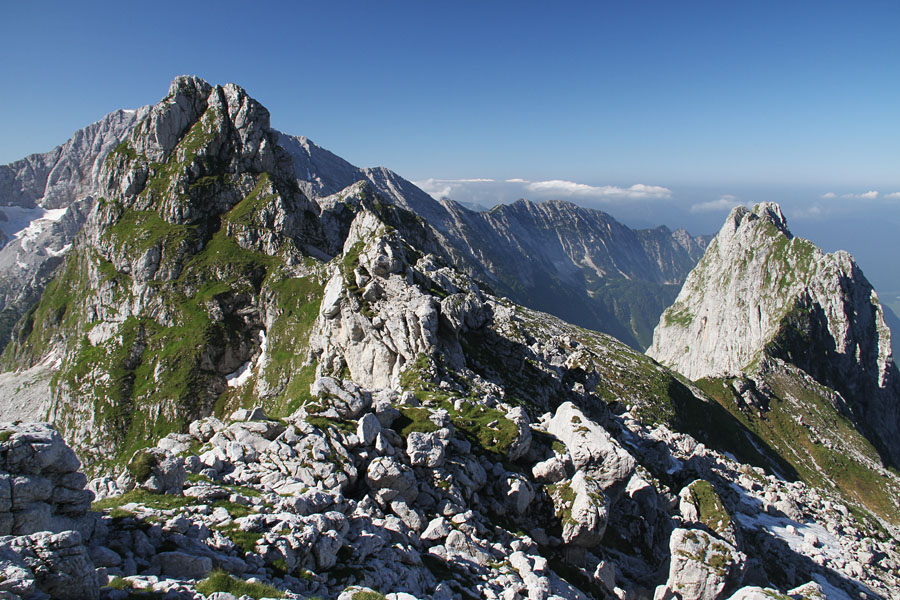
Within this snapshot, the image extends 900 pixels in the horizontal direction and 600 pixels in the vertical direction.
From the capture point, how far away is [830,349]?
158 m

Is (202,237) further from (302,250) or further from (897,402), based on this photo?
(897,402)

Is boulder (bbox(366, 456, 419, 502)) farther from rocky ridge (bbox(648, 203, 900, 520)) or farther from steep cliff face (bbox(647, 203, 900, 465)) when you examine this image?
steep cliff face (bbox(647, 203, 900, 465))

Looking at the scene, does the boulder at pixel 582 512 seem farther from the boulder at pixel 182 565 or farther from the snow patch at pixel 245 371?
the snow patch at pixel 245 371

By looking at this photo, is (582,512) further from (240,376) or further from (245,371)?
(240,376)

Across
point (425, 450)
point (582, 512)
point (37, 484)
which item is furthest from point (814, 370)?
point (37, 484)

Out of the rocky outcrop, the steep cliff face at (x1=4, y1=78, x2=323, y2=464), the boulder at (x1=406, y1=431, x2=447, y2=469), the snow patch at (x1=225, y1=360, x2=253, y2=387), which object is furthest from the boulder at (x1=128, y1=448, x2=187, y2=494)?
the snow patch at (x1=225, y1=360, x2=253, y2=387)

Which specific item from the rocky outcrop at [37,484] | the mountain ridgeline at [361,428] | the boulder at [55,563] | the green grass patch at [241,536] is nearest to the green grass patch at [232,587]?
the mountain ridgeline at [361,428]

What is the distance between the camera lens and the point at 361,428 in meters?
25.3

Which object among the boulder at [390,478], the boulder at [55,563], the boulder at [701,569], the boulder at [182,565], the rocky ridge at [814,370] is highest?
the boulder at [55,563]

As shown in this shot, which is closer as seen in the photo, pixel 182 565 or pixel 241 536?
pixel 182 565

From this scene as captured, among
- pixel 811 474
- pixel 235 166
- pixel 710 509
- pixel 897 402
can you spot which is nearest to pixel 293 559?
pixel 710 509

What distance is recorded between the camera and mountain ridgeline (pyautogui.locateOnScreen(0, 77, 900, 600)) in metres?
15.7

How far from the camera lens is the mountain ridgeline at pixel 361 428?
1573 centimetres

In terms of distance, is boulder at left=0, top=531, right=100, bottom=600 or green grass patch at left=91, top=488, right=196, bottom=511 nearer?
boulder at left=0, top=531, right=100, bottom=600
